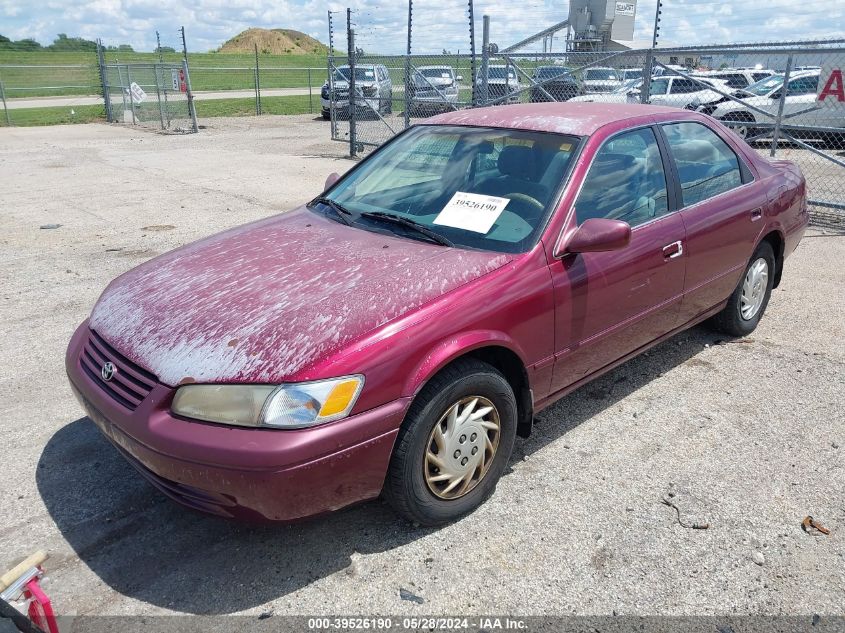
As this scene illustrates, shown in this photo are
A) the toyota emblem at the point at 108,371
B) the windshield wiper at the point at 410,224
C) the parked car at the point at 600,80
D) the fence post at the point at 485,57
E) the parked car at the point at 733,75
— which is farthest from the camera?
the parked car at the point at 733,75

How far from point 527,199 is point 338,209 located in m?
1.10

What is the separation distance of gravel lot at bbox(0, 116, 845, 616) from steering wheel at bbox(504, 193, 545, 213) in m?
1.23

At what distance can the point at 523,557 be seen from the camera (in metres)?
2.72

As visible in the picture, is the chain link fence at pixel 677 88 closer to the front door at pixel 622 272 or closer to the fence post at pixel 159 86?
the fence post at pixel 159 86

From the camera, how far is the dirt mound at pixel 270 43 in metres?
103

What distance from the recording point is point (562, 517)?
2957mm

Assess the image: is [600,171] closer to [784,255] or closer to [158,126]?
[784,255]

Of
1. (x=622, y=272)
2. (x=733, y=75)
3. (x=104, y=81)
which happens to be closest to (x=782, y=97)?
(x=622, y=272)

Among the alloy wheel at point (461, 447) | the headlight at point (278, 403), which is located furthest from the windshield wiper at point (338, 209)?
the headlight at point (278, 403)

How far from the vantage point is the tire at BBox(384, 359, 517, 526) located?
2588 millimetres

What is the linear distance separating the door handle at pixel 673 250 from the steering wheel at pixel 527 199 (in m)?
0.87

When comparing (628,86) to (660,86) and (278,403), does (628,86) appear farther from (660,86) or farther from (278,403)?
(278,403)

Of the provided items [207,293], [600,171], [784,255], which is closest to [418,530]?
[207,293]

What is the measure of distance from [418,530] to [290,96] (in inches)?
1351
